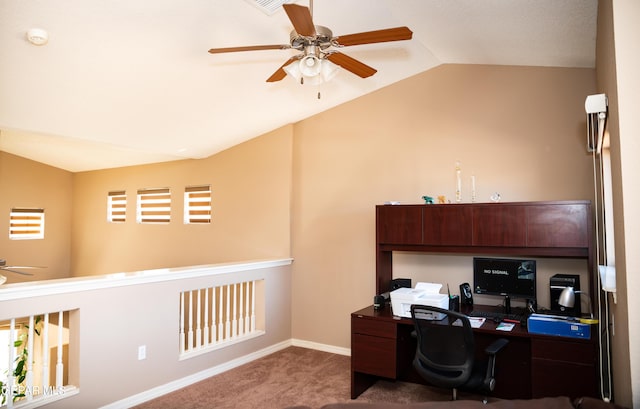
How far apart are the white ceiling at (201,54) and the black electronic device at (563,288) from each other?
172cm

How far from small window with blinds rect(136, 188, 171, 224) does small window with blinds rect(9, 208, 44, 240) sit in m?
1.91

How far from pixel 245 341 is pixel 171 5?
3.20 metres

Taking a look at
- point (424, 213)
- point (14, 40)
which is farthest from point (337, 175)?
point (14, 40)

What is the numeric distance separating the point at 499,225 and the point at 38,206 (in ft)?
23.4

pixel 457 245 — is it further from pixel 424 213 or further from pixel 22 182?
pixel 22 182

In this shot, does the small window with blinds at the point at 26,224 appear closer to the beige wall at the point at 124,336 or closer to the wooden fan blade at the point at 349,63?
the beige wall at the point at 124,336

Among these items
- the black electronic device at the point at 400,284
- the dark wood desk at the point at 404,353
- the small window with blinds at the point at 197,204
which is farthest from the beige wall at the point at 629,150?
the small window with blinds at the point at 197,204

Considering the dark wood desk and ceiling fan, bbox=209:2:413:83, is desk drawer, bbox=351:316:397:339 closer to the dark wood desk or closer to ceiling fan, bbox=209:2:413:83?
the dark wood desk

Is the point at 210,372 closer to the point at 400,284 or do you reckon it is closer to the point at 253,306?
the point at 253,306

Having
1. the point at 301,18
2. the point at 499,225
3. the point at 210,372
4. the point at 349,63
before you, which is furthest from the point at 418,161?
the point at 210,372

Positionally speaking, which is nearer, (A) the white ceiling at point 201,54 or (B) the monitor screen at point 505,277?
(A) the white ceiling at point 201,54

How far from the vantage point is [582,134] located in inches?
144

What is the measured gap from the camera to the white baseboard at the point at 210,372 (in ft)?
11.3

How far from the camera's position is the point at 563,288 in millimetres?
3332
